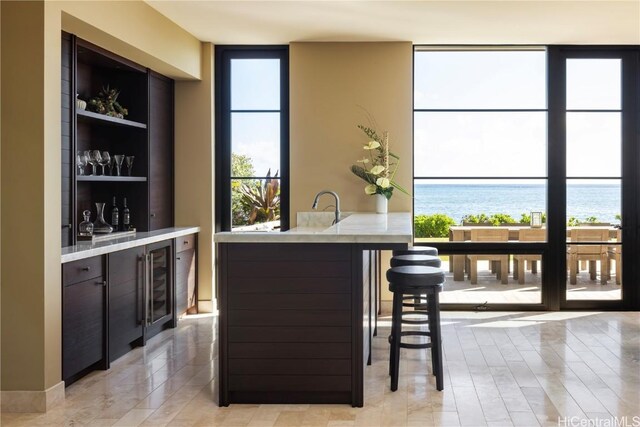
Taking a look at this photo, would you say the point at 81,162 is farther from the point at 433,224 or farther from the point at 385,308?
the point at 433,224

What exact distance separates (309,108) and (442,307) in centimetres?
242

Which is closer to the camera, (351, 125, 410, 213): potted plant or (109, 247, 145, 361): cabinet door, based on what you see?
(109, 247, 145, 361): cabinet door

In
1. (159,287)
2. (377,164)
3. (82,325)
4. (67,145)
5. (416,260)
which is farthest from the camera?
(377,164)

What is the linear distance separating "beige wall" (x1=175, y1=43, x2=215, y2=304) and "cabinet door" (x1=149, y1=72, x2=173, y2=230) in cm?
10

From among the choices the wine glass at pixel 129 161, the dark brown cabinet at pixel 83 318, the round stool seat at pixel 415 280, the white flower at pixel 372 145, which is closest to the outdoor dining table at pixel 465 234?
the white flower at pixel 372 145

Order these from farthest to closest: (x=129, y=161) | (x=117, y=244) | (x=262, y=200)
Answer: (x=262, y=200) → (x=129, y=161) → (x=117, y=244)

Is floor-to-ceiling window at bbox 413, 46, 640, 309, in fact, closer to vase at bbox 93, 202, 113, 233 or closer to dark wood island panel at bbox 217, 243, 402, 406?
vase at bbox 93, 202, 113, 233

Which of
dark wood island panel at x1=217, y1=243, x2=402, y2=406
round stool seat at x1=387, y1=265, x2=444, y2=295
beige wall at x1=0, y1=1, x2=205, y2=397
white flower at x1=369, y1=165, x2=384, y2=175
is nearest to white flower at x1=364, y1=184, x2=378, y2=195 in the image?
white flower at x1=369, y1=165, x2=384, y2=175

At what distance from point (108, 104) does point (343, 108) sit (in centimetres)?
235

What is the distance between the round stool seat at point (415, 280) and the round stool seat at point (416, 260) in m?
0.70

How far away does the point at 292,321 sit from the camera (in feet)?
12.4

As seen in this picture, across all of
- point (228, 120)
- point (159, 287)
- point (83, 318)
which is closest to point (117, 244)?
point (83, 318)

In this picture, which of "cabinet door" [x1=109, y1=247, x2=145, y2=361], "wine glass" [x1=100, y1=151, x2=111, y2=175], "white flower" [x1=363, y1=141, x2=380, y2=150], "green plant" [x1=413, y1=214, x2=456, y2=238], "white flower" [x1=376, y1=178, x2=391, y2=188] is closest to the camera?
"cabinet door" [x1=109, y1=247, x2=145, y2=361]

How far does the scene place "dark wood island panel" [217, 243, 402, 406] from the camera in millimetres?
3748
